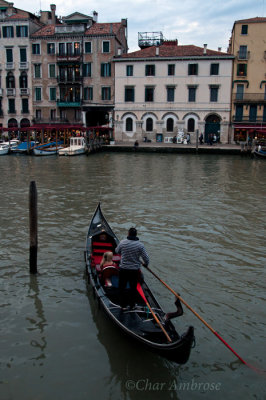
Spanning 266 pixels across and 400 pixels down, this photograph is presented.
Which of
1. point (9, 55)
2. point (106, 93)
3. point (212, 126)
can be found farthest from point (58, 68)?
point (212, 126)

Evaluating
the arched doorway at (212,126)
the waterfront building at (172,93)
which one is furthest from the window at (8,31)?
the arched doorway at (212,126)

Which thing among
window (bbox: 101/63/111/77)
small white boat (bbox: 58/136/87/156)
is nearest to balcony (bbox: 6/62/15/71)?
window (bbox: 101/63/111/77)

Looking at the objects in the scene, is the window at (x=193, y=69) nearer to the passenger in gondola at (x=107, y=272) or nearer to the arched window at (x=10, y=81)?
the arched window at (x=10, y=81)

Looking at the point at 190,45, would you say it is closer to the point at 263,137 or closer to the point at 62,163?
the point at 263,137

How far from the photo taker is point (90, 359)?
17.0 ft

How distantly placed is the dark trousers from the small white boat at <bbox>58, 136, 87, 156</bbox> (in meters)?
27.3

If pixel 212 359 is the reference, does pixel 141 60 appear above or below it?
above

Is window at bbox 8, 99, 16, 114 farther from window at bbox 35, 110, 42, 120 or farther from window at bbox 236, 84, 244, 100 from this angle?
window at bbox 236, 84, 244, 100

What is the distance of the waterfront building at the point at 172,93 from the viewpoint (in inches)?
1427

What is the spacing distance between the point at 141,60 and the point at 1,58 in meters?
15.5

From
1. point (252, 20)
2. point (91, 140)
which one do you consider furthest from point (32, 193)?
point (252, 20)

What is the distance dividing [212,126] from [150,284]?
3219 centimetres

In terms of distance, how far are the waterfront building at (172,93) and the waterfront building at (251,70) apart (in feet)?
3.13

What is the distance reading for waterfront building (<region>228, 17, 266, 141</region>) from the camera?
3569cm
